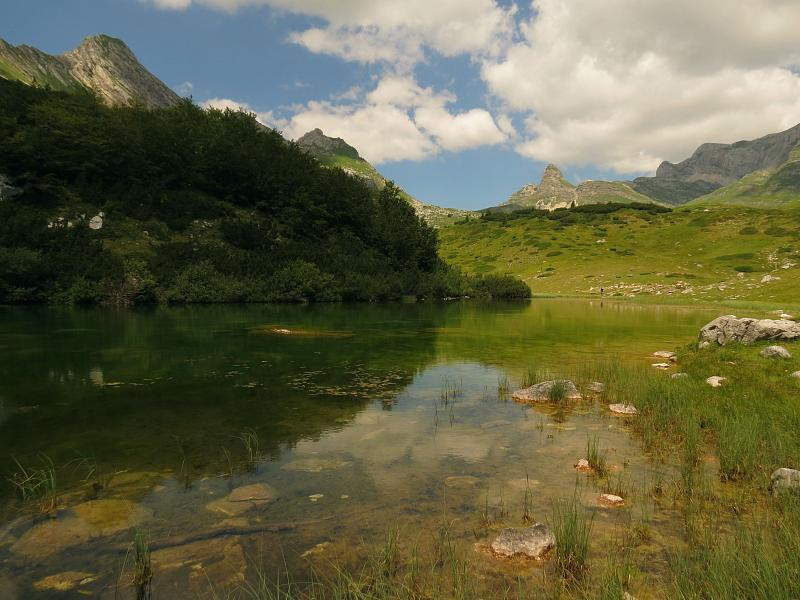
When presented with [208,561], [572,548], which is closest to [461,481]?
[572,548]

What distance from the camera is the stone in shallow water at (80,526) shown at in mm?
5698

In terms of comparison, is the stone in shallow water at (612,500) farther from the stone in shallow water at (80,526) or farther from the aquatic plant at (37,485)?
the aquatic plant at (37,485)

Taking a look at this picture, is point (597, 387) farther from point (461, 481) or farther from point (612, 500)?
point (461, 481)

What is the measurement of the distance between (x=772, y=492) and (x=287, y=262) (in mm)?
55858

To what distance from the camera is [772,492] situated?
23.1 ft

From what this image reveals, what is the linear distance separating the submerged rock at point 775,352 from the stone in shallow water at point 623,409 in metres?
8.16

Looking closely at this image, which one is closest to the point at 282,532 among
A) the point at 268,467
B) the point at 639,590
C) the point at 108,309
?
the point at 268,467

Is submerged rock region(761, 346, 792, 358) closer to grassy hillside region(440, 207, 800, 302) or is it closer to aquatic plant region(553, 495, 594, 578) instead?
aquatic plant region(553, 495, 594, 578)

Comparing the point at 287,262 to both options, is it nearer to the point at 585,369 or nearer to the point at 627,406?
the point at 585,369

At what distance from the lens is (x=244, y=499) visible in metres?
7.10

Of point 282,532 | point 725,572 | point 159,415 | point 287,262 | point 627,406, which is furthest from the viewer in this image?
point 287,262

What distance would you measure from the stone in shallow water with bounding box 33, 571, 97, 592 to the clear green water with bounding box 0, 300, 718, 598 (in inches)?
2.5

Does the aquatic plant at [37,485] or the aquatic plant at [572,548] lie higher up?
the aquatic plant at [37,485]

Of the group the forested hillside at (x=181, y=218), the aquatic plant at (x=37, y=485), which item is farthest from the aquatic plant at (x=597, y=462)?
the forested hillside at (x=181, y=218)
